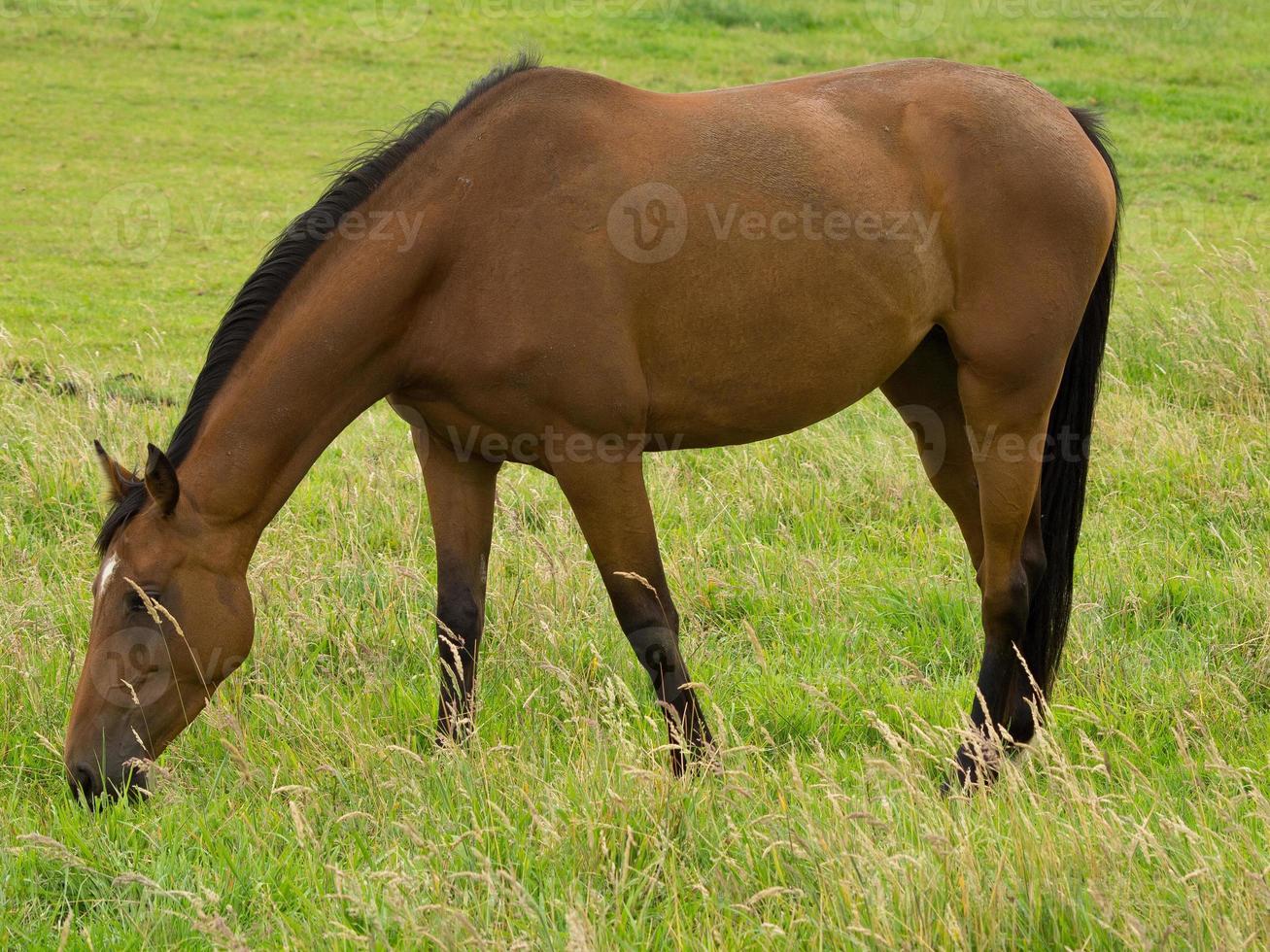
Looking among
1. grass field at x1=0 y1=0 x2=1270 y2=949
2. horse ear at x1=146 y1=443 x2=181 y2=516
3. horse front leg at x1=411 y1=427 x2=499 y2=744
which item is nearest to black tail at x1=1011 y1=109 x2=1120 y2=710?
grass field at x1=0 y1=0 x2=1270 y2=949

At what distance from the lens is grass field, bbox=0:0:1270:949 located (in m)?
2.62

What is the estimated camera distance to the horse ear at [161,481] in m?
3.25

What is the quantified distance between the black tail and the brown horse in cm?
1

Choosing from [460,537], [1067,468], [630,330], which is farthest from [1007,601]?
[460,537]

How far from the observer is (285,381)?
348 cm

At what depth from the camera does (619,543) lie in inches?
145

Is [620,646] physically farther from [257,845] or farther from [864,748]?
[257,845]

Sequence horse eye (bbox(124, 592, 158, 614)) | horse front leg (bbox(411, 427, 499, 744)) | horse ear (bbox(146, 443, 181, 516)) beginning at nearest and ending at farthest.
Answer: horse ear (bbox(146, 443, 181, 516))
horse eye (bbox(124, 592, 158, 614))
horse front leg (bbox(411, 427, 499, 744))

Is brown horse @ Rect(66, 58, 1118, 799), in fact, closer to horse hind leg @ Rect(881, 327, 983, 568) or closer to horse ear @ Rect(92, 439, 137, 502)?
horse ear @ Rect(92, 439, 137, 502)

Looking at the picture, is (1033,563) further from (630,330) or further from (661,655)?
(630,330)

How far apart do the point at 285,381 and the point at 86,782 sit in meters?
1.20

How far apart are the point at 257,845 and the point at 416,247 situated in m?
1.65

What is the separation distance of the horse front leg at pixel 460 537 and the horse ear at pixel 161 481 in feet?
2.69

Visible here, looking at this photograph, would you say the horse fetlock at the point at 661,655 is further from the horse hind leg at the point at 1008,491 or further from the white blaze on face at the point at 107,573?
the white blaze on face at the point at 107,573
